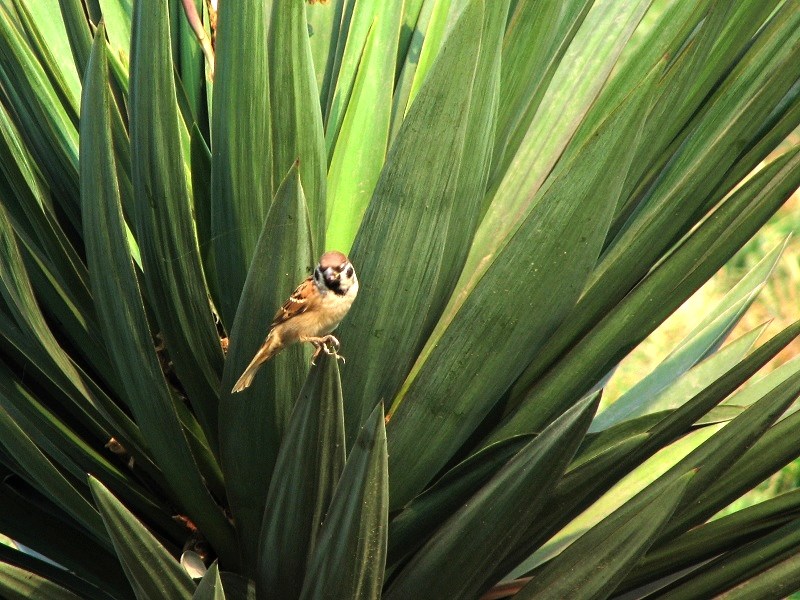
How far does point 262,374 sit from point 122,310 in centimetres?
26

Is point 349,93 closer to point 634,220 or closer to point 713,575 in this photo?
point 634,220

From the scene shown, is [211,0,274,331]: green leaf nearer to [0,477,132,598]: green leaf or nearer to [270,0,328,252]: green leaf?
[270,0,328,252]: green leaf

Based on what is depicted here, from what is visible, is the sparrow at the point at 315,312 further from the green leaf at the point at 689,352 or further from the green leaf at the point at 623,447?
the green leaf at the point at 689,352

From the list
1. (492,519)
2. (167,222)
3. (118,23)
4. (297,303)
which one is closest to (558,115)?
(297,303)

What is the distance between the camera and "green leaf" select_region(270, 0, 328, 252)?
1.64m

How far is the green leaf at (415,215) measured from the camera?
1.51 m

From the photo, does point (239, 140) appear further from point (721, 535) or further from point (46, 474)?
point (721, 535)

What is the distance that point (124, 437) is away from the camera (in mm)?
A: 1879

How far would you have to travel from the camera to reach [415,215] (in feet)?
5.11

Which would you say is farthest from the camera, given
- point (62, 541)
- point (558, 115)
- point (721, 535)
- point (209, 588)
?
point (558, 115)

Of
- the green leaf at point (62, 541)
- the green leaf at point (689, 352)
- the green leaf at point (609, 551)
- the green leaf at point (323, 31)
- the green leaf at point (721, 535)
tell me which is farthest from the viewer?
the green leaf at point (689, 352)

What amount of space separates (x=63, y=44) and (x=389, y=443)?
1.27 meters

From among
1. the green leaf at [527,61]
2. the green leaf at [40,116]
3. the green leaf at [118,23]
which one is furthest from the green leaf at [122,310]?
the green leaf at [118,23]

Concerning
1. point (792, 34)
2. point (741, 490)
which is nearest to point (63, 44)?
point (792, 34)
